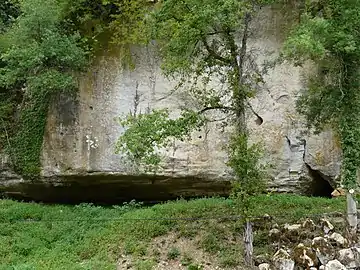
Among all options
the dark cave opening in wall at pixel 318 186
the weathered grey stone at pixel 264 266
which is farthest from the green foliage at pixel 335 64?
the dark cave opening in wall at pixel 318 186

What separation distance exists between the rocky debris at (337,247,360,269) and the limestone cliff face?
4278 millimetres

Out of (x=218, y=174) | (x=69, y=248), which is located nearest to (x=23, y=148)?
(x=69, y=248)

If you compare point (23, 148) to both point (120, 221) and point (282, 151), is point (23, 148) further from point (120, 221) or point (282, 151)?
point (282, 151)

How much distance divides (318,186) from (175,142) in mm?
3931

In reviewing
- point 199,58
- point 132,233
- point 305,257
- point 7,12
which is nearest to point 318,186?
point 305,257

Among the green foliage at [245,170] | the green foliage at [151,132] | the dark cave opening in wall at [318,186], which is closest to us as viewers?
the green foliage at [245,170]

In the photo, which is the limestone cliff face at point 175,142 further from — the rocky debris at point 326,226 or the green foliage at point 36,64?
the rocky debris at point 326,226

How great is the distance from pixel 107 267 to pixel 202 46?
4.39 metres

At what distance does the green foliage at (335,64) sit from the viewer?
8.95 meters

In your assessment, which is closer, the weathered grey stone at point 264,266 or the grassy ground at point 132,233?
the weathered grey stone at point 264,266

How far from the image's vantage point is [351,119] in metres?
9.91

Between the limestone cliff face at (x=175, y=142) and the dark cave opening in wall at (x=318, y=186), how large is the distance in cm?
5

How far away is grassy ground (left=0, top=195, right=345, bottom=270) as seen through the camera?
32.9 feet

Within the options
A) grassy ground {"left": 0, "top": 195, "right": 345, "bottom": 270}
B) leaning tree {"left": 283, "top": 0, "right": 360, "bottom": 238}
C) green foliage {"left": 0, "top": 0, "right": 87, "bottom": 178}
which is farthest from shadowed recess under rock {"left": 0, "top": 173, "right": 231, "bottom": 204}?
leaning tree {"left": 283, "top": 0, "right": 360, "bottom": 238}
